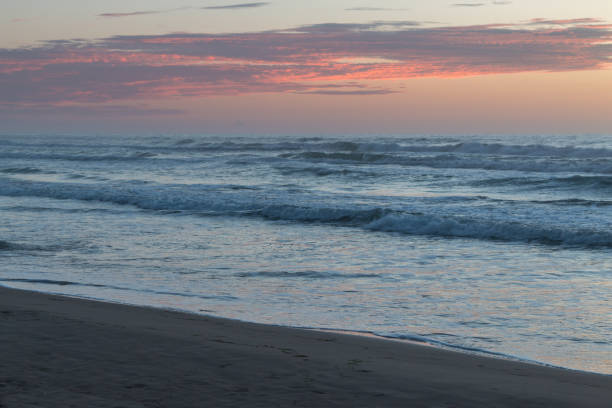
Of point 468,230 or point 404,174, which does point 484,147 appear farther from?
point 468,230

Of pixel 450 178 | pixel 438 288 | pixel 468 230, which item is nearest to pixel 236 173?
pixel 450 178

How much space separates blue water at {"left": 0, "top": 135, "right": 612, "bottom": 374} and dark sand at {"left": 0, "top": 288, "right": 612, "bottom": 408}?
2.44 feet

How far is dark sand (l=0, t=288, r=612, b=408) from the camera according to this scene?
12.6 ft

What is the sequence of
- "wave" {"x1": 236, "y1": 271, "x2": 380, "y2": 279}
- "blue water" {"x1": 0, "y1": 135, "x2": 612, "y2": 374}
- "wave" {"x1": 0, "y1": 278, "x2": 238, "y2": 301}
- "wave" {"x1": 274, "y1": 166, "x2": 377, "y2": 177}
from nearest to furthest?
"blue water" {"x1": 0, "y1": 135, "x2": 612, "y2": 374} → "wave" {"x1": 0, "y1": 278, "x2": 238, "y2": 301} → "wave" {"x1": 236, "y1": 271, "x2": 380, "y2": 279} → "wave" {"x1": 274, "y1": 166, "x2": 377, "y2": 177}

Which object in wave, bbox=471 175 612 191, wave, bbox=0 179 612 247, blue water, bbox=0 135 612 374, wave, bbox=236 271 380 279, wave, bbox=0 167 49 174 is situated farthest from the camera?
wave, bbox=0 167 49 174

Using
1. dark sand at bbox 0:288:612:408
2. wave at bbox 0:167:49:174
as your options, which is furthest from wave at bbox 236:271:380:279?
wave at bbox 0:167:49:174

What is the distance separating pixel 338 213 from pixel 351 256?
5497 millimetres

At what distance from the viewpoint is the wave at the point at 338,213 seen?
12.9 meters

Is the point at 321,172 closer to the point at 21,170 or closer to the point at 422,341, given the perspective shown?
the point at 21,170

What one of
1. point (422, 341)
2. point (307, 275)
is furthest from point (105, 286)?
point (422, 341)

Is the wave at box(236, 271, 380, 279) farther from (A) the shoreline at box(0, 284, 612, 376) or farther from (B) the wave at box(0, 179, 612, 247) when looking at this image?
(B) the wave at box(0, 179, 612, 247)

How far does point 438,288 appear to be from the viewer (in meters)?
8.23

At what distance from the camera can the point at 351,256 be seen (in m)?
10.8

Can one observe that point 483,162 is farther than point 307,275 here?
Yes
